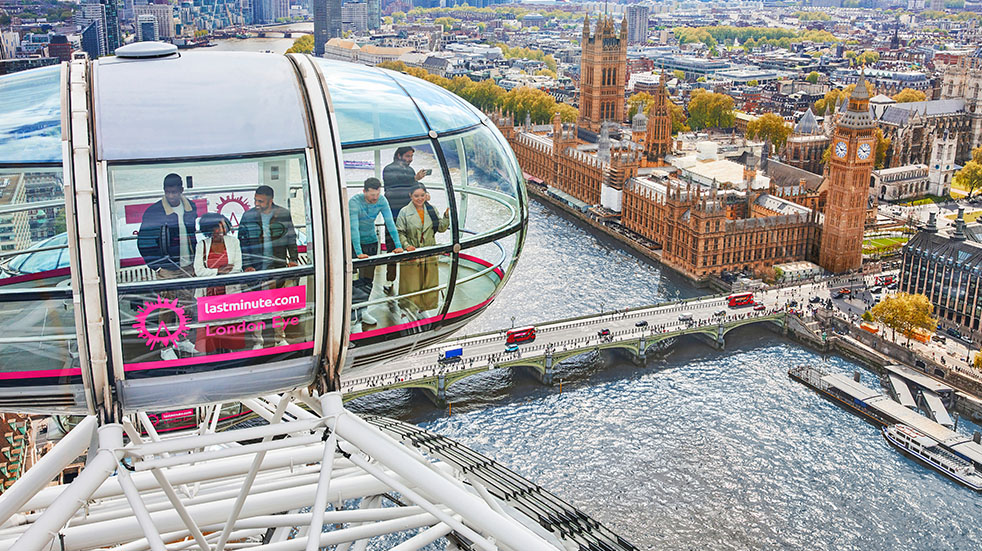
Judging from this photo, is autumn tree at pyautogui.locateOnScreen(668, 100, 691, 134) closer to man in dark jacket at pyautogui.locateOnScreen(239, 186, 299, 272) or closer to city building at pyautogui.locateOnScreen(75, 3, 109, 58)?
city building at pyautogui.locateOnScreen(75, 3, 109, 58)

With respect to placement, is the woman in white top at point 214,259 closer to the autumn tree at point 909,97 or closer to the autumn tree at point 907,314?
the autumn tree at point 907,314

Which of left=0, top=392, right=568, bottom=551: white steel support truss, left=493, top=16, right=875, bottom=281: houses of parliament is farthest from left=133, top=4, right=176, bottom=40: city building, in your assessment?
left=0, top=392, right=568, bottom=551: white steel support truss

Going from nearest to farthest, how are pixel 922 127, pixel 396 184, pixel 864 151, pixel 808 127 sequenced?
1. pixel 396 184
2. pixel 864 151
3. pixel 808 127
4. pixel 922 127

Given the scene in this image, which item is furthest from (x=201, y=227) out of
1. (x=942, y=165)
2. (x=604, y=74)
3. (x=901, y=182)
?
(x=604, y=74)

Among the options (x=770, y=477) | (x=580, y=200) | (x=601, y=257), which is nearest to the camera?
(x=770, y=477)

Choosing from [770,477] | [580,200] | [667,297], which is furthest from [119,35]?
[770,477]

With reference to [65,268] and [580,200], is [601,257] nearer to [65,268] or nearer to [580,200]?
[580,200]

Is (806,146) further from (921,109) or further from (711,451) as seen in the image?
(711,451)
